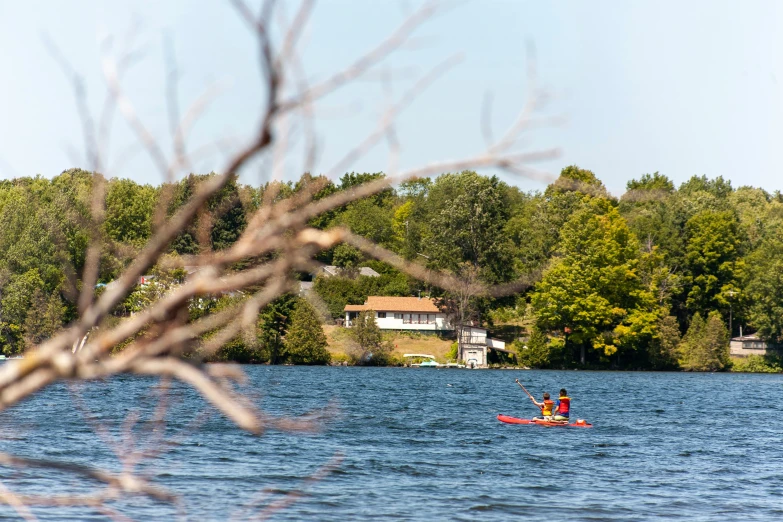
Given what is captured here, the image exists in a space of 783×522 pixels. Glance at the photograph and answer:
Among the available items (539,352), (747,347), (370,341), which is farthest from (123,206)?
(747,347)

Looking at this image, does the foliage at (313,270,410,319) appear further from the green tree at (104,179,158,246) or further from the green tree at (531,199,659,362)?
the green tree at (104,179,158,246)

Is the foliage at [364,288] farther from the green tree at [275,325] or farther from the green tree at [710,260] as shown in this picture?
the green tree at [710,260]

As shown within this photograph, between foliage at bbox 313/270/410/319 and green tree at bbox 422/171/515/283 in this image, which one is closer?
green tree at bbox 422/171/515/283

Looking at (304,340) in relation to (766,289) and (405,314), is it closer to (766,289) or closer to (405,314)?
(405,314)

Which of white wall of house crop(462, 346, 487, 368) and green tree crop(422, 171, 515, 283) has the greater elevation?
green tree crop(422, 171, 515, 283)

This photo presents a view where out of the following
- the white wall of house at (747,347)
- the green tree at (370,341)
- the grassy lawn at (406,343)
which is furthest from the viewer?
the white wall of house at (747,347)

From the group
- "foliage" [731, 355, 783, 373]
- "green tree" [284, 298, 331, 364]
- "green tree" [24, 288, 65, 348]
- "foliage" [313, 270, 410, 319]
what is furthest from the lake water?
"foliage" [313, 270, 410, 319]

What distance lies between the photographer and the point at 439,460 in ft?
75.8

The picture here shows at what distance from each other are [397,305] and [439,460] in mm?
68286

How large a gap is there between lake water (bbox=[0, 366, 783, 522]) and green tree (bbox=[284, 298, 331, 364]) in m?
33.9

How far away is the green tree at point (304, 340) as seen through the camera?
7725 centimetres

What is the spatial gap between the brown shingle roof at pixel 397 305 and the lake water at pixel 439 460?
47.1 meters

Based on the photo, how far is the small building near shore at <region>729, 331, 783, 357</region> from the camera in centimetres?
8131

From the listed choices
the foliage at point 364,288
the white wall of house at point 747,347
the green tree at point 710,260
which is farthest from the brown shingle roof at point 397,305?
the white wall of house at point 747,347
